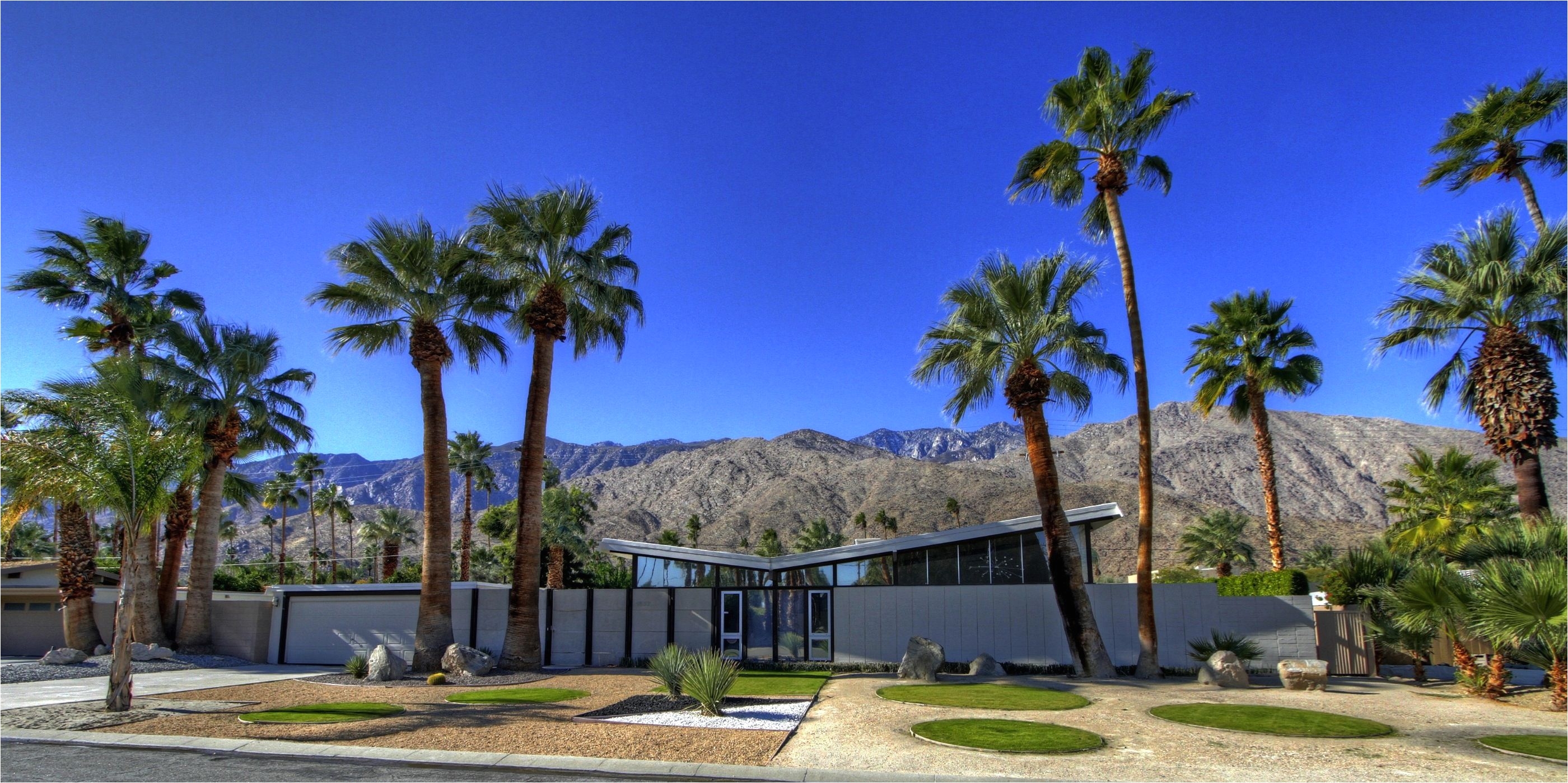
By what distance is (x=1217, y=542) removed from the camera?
4856cm

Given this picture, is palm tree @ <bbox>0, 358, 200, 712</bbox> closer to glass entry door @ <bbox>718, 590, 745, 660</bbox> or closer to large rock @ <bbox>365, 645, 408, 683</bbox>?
large rock @ <bbox>365, 645, 408, 683</bbox>

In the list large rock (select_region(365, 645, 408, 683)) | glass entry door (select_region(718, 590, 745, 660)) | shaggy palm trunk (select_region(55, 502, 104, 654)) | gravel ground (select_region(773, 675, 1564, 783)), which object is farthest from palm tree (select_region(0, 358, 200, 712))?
glass entry door (select_region(718, 590, 745, 660))

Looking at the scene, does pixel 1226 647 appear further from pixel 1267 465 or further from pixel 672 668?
pixel 672 668

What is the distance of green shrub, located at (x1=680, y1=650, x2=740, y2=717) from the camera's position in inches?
482

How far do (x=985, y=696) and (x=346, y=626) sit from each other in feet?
63.3

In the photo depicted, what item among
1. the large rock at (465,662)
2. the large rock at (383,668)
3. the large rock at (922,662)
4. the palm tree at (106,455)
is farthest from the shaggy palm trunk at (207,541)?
the large rock at (922,662)

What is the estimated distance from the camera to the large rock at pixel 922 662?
17.4m

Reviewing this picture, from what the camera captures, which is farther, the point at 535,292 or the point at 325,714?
the point at 535,292

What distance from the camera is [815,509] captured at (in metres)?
105

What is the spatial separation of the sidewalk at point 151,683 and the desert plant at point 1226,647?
1999cm

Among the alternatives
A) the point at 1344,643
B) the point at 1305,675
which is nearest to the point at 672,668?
the point at 1305,675

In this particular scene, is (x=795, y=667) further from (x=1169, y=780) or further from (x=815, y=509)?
(x=815, y=509)

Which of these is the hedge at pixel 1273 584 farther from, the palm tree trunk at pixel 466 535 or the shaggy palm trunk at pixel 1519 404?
the palm tree trunk at pixel 466 535

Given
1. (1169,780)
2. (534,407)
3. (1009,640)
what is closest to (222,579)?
(534,407)
